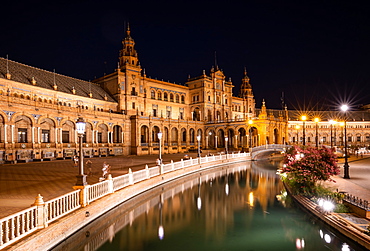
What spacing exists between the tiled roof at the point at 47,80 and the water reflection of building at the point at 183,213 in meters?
29.5

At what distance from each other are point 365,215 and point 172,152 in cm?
4481

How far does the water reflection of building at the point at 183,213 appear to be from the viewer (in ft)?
37.1

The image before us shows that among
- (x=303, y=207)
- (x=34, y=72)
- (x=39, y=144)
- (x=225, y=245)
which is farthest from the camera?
(x=34, y=72)

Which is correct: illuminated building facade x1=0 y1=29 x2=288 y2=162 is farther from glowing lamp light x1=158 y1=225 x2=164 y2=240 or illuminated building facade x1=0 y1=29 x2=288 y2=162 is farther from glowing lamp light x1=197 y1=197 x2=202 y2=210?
glowing lamp light x1=158 y1=225 x2=164 y2=240

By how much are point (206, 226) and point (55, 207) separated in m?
6.97

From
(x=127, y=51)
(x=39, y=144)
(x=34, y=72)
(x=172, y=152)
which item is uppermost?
(x=127, y=51)

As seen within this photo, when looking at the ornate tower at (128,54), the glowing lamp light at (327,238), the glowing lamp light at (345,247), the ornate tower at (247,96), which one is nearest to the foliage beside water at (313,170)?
the glowing lamp light at (327,238)

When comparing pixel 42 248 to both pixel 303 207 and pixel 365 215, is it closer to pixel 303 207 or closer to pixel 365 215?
pixel 365 215

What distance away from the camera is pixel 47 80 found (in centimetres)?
4184

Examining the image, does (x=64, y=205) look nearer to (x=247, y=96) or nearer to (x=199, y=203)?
(x=199, y=203)

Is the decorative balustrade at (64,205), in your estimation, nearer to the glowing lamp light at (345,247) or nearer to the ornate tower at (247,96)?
the glowing lamp light at (345,247)

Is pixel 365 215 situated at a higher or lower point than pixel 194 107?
lower

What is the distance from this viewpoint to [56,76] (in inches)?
1797

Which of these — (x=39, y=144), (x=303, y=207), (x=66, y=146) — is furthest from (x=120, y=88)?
(x=303, y=207)
